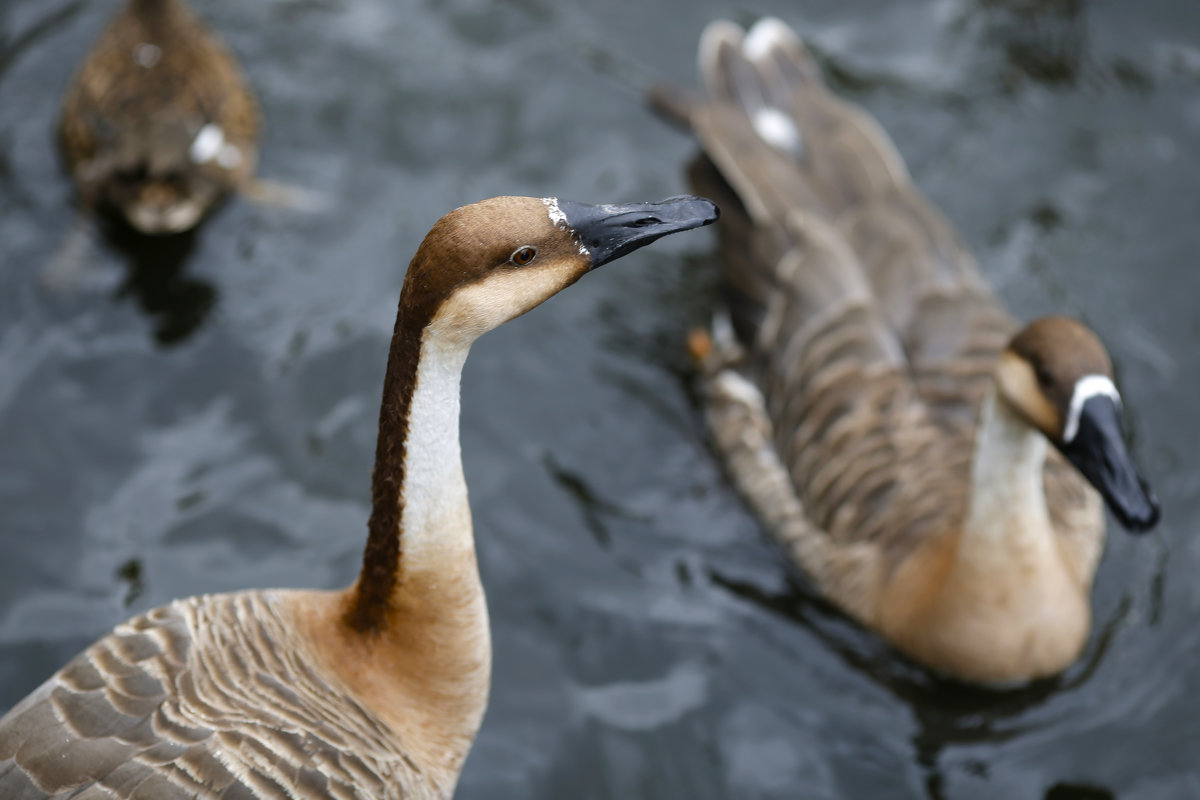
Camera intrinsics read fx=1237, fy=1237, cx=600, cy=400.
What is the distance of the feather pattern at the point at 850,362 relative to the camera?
550 cm

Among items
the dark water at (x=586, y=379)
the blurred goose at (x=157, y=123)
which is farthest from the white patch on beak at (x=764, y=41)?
the blurred goose at (x=157, y=123)

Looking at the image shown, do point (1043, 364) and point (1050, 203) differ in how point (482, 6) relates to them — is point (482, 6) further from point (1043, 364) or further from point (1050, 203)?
point (1043, 364)

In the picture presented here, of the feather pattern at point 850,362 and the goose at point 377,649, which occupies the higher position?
the goose at point 377,649

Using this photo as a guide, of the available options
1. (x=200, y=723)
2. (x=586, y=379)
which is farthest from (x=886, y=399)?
(x=200, y=723)

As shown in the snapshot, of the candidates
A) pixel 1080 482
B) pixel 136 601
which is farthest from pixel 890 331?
pixel 136 601

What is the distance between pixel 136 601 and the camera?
5480 millimetres

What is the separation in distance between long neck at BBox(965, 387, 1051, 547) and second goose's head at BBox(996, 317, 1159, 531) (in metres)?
0.13

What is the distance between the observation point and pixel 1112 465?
4.54 metres

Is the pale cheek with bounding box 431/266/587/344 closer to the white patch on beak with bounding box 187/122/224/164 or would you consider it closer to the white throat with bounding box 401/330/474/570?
the white throat with bounding box 401/330/474/570

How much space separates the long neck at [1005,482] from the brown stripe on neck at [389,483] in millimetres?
2475

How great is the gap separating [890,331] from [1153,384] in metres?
1.72

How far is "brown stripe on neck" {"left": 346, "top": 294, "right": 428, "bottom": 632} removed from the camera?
3.37m

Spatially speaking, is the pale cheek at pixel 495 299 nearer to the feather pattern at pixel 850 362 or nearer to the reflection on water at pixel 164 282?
the feather pattern at pixel 850 362

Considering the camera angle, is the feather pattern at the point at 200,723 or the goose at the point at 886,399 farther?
the goose at the point at 886,399
